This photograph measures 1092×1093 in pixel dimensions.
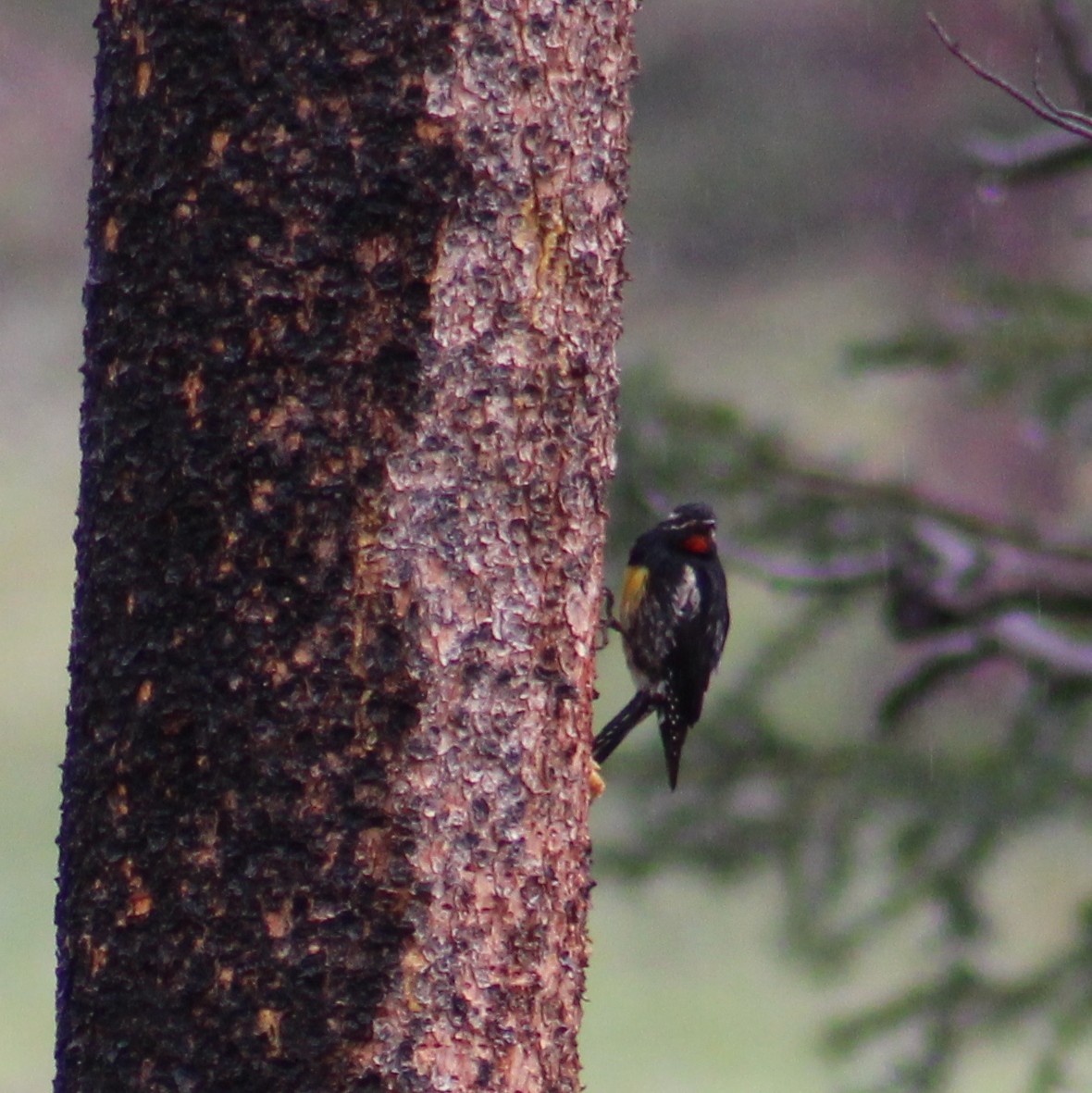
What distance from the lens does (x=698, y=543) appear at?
5836 millimetres

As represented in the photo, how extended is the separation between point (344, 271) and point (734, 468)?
12.8ft

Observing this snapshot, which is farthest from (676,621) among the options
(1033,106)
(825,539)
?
(1033,106)

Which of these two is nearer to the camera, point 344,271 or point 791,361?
point 344,271

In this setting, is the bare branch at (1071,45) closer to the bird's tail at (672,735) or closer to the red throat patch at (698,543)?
the red throat patch at (698,543)

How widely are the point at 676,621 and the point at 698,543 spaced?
25 cm

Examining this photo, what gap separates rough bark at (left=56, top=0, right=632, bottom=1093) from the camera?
7.86 ft

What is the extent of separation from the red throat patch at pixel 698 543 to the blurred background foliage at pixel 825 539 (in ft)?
1.53

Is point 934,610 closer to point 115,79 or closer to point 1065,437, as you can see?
point 1065,437

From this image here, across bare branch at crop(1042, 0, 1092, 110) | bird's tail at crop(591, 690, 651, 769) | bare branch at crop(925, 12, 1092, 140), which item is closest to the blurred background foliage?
bare branch at crop(1042, 0, 1092, 110)

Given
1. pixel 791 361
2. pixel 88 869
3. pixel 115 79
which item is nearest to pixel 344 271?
pixel 115 79

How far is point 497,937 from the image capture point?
97.9 inches

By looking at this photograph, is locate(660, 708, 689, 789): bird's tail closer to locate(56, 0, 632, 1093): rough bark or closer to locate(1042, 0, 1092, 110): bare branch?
locate(1042, 0, 1092, 110): bare branch

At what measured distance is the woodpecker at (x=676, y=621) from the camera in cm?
572

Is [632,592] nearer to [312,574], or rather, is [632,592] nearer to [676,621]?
[676,621]
